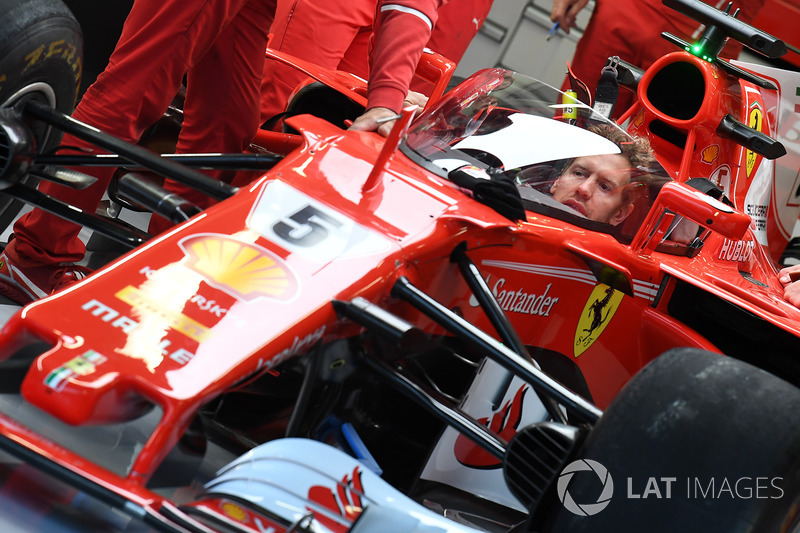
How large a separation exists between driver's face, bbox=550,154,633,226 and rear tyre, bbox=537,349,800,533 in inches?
35.8

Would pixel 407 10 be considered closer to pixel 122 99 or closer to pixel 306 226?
pixel 122 99

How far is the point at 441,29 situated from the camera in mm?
5152

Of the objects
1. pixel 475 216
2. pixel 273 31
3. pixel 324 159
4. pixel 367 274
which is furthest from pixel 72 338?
pixel 273 31

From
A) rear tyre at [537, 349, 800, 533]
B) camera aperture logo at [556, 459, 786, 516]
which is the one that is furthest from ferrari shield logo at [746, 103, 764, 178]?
camera aperture logo at [556, 459, 786, 516]

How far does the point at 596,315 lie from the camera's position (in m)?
2.29

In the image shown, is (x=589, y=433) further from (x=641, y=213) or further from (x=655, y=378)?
(x=641, y=213)

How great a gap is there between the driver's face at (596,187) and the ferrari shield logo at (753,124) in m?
1.21

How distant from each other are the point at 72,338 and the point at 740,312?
184 cm

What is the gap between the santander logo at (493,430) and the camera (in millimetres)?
2018

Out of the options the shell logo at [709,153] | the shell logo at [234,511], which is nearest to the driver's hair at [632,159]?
the shell logo at [709,153]

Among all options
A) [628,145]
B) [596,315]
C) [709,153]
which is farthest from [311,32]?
[596,315]

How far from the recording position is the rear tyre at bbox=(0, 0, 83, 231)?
1992 mm

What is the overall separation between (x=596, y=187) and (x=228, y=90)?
120 cm

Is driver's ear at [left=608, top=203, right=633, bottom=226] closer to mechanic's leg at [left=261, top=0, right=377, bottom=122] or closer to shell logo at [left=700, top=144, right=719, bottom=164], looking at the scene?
shell logo at [left=700, top=144, right=719, bottom=164]
